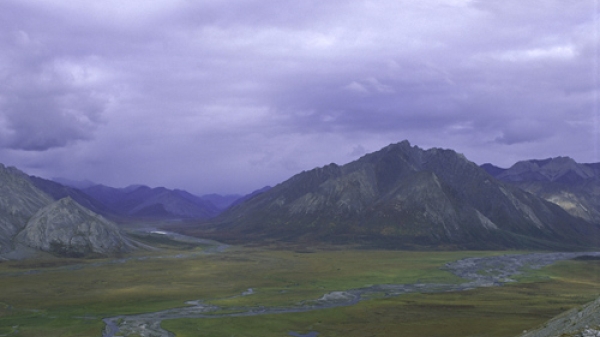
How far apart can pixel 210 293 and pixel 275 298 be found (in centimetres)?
1998

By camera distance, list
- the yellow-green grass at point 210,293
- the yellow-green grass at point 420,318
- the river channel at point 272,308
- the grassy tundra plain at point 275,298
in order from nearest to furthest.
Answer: the yellow-green grass at point 420,318, the river channel at point 272,308, the grassy tundra plain at point 275,298, the yellow-green grass at point 210,293

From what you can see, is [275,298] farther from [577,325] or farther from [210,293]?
[577,325]

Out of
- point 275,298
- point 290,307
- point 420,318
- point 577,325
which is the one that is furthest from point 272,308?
point 577,325

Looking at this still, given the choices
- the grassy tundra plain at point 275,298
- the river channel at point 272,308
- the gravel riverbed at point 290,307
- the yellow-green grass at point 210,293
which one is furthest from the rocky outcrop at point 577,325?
the river channel at point 272,308

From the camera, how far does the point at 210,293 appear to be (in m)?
135

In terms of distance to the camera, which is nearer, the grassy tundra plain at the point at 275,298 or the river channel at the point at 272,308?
the river channel at the point at 272,308

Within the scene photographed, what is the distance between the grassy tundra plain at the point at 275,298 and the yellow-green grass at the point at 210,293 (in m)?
0.24

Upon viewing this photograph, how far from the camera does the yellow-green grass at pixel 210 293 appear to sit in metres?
95.6

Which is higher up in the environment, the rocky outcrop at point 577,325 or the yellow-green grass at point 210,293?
the rocky outcrop at point 577,325

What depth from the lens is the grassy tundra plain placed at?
92375 millimetres

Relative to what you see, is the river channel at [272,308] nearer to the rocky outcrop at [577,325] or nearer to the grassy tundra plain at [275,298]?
the grassy tundra plain at [275,298]

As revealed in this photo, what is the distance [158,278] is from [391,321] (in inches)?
3577

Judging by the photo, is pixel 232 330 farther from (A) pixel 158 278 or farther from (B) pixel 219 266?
(B) pixel 219 266

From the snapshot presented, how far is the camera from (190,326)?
93812mm
